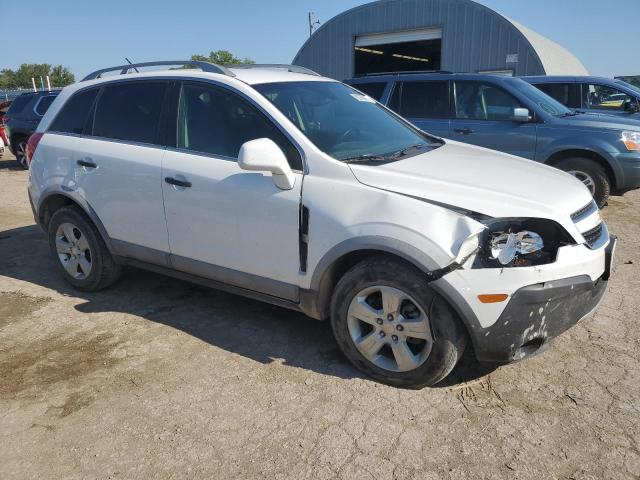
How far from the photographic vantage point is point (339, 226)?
291 cm

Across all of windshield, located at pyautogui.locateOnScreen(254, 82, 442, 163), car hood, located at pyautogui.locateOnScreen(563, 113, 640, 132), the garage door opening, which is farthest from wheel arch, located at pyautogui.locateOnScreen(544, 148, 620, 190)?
the garage door opening

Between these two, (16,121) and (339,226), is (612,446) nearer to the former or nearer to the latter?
(339,226)

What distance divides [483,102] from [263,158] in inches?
201

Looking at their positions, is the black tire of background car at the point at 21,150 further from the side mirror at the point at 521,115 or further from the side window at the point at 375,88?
the side mirror at the point at 521,115

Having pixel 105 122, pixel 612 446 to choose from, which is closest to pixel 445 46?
pixel 105 122

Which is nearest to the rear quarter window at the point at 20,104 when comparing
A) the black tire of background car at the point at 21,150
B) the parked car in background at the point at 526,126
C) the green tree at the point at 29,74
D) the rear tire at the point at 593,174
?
the black tire of background car at the point at 21,150

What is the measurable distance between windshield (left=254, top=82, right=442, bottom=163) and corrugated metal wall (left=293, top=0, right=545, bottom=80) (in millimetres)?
16034

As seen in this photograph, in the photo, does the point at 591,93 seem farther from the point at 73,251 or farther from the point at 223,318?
the point at 73,251

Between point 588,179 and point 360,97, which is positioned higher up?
point 360,97

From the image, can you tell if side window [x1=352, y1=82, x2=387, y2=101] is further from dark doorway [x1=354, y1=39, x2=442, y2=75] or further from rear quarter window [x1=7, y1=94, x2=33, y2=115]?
dark doorway [x1=354, y1=39, x2=442, y2=75]

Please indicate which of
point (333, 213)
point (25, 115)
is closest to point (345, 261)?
point (333, 213)

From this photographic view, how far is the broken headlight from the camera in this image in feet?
8.50

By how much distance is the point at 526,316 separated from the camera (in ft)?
8.59

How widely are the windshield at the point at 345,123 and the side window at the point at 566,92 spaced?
6.74m
